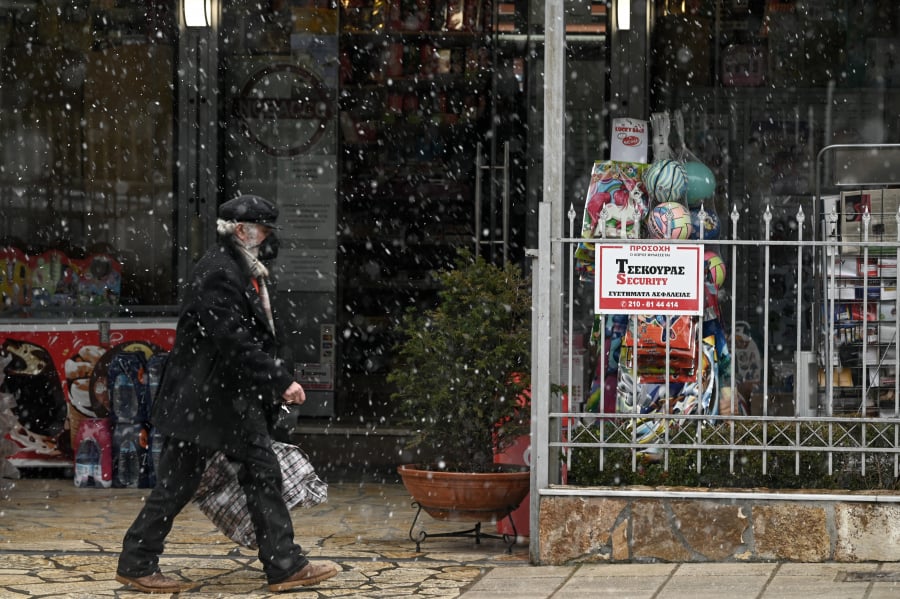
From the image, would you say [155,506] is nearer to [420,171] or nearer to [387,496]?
[387,496]

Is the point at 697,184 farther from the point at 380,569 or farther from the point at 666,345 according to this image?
the point at 380,569

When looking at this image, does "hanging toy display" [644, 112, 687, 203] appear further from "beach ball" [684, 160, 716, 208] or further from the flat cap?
the flat cap

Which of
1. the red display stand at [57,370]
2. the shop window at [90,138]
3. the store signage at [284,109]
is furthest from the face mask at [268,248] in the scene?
the store signage at [284,109]

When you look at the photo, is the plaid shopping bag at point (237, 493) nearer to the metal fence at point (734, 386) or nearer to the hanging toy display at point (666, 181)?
the metal fence at point (734, 386)

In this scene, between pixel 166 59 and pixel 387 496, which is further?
pixel 166 59

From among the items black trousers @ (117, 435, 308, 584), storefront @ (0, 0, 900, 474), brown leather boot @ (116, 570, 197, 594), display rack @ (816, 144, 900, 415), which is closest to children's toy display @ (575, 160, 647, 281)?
display rack @ (816, 144, 900, 415)

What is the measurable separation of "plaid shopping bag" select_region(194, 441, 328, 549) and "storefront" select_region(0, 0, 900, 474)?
3298 mm

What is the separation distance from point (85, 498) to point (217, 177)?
2.53 meters

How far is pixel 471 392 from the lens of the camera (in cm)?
704

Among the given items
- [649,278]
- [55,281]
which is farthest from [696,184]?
[55,281]

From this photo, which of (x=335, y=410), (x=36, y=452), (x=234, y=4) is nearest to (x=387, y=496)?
(x=335, y=410)

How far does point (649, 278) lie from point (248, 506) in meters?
2.21

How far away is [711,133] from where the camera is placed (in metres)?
9.93

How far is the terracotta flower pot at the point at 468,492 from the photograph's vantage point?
6.90 meters
